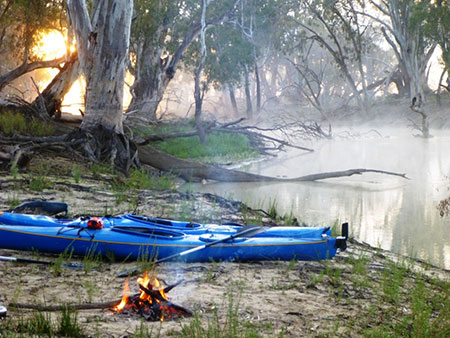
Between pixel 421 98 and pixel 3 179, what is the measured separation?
1501cm

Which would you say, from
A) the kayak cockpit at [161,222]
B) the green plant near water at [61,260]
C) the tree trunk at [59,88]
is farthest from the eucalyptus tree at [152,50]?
the green plant near water at [61,260]

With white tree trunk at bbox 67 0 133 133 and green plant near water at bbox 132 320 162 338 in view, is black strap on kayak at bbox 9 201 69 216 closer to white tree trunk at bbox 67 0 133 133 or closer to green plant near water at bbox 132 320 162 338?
green plant near water at bbox 132 320 162 338

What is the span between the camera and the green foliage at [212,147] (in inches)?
521

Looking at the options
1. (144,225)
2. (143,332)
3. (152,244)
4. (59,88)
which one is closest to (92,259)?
(152,244)

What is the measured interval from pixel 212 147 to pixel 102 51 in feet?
13.5

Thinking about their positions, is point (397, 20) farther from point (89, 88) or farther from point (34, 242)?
point (34, 242)

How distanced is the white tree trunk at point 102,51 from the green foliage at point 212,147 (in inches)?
114

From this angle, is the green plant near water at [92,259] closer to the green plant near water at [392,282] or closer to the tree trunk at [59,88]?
the green plant near water at [392,282]

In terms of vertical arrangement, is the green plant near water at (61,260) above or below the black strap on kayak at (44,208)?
below

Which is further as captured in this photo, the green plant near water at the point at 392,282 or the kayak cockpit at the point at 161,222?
the kayak cockpit at the point at 161,222

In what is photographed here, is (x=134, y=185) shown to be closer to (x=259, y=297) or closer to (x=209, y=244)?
(x=209, y=244)

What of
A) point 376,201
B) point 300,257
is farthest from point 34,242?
point 376,201

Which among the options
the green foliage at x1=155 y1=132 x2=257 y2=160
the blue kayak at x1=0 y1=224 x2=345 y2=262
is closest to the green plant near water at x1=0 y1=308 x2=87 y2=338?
the blue kayak at x1=0 y1=224 x2=345 y2=262

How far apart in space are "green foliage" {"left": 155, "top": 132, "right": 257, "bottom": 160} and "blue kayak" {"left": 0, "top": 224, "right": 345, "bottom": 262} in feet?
26.9
